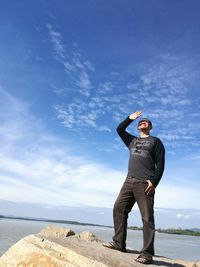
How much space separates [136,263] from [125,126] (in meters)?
2.79

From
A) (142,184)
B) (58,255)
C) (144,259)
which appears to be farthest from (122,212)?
(58,255)

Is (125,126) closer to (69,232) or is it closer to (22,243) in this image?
(22,243)

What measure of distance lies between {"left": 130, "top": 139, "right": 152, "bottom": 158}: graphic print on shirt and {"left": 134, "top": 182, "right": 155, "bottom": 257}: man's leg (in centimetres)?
59

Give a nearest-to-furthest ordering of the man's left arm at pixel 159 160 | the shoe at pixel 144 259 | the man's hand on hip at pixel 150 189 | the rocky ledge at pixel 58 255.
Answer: the rocky ledge at pixel 58 255, the shoe at pixel 144 259, the man's hand on hip at pixel 150 189, the man's left arm at pixel 159 160

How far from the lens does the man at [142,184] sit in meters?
8.02

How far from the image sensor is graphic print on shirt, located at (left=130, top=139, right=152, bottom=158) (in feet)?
27.3

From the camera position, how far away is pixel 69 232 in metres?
18.2

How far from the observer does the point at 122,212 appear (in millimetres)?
8492

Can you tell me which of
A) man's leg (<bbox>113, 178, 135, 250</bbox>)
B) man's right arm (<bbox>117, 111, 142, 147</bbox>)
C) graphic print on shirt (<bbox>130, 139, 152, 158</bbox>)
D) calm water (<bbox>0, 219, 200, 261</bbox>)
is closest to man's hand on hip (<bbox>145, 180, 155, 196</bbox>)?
man's leg (<bbox>113, 178, 135, 250</bbox>)

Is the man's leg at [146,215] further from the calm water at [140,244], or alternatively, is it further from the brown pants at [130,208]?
the calm water at [140,244]

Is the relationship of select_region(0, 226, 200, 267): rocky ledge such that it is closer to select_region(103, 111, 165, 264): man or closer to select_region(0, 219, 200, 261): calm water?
select_region(103, 111, 165, 264): man

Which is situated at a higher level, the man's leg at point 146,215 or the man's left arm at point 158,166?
the man's left arm at point 158,166

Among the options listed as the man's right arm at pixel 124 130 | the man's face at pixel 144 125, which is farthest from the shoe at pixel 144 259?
the man's face at pixel 144 125

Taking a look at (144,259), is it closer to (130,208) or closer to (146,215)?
(146,215)
